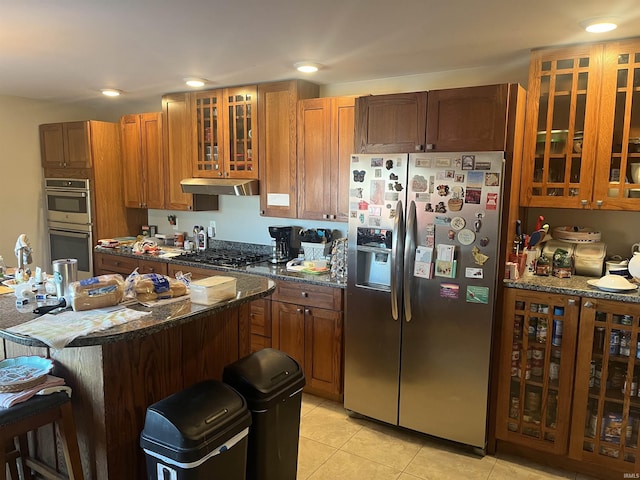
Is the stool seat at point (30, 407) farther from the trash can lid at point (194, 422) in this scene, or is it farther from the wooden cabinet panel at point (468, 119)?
the wooden cabinet panel at point (468, 119)

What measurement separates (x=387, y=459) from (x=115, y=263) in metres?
3.10

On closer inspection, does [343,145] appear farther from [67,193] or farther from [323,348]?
[67,193]

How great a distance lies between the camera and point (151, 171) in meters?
4.50

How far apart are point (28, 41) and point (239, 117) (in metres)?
1.57

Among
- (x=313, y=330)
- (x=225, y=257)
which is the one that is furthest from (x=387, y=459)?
(x=225, y=257)

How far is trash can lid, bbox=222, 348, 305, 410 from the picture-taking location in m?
2.02

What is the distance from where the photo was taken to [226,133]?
3.92 meters

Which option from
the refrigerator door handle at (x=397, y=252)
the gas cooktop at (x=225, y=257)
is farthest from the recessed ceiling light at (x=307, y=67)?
the gas cooktop at (x=225, y=257)

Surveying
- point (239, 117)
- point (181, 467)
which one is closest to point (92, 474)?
point (181, 467)

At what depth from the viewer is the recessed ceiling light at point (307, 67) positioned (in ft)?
10.2

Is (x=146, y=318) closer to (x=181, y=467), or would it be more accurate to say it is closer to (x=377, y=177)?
(x=181, y=467)

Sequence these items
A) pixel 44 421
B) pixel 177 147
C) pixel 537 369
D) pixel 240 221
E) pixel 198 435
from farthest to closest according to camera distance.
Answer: pixel 240 221
pixel 177 147
pixel 537 369
pixel 44 421
pixel 198 435

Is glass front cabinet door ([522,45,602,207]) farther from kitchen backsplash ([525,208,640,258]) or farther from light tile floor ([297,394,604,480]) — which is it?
light tile floor ([297,394,604,480])

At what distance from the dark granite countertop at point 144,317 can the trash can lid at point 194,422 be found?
0.29m
